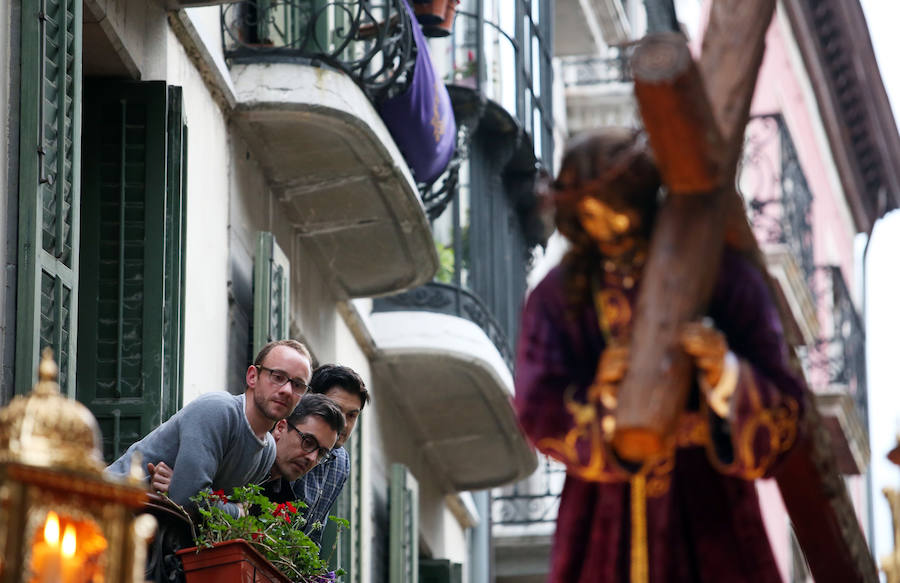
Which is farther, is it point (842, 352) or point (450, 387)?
point (842, 352)

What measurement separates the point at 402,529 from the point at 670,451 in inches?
521

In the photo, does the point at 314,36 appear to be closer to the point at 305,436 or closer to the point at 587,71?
the point at 305,436

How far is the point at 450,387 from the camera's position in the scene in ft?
66.4

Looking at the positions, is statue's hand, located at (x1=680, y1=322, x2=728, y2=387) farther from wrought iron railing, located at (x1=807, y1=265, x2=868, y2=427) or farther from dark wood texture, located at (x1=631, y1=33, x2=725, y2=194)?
wrought iron railing, located at (x1=807, y1=265, x2=868, y2=427)

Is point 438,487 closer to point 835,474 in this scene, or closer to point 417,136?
point 417,136

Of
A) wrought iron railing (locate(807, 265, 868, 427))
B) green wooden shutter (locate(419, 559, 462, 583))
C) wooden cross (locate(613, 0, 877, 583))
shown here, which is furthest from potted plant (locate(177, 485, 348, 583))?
wrought iron railing (locate(807, 265, 868, 427))

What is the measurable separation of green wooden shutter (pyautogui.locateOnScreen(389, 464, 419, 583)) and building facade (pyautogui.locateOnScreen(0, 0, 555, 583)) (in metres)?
0.02

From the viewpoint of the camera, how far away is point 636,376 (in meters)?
6.19

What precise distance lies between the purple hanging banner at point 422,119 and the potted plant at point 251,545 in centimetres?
553

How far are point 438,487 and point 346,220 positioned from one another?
5.80 m

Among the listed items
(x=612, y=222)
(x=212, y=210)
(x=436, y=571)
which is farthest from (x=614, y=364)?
(x=436, y=571)

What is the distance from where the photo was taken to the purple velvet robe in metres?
6.59

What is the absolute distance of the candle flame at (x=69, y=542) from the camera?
6.00 meters

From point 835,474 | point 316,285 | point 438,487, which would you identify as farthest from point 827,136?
point 835,474
